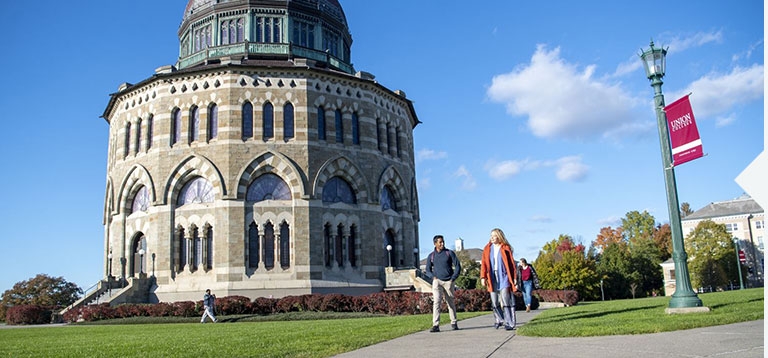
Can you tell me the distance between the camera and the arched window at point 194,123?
37.1 meters

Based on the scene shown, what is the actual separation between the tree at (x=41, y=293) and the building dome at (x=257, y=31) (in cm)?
1916

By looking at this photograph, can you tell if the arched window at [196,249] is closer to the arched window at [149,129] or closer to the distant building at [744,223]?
the arched window at [149,129]

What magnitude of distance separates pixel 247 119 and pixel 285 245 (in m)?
7.69

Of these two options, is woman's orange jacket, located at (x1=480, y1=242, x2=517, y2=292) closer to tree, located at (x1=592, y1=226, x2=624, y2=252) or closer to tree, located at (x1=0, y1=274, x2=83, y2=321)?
tree, located at (x1=0, y1=274, x2=83, y2=321)

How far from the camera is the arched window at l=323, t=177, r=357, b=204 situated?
37.3m

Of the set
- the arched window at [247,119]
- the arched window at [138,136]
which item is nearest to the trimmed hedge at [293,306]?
the arched window at [247,119]

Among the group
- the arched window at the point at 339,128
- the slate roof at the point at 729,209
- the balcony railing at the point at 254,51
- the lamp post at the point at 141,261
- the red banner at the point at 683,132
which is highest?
the balcony railing at the point at 254,51

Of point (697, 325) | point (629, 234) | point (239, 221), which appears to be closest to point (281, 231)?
point (239, 221)

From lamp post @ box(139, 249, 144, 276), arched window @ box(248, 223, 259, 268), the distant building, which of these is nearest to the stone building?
arched window @ box(248, 223, 259, 268)

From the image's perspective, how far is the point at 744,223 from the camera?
287ft

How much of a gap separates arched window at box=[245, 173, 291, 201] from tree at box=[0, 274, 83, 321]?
739 inches

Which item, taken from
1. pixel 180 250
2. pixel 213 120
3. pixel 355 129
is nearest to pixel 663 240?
pixel 355 129

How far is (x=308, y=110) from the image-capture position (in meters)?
37.2

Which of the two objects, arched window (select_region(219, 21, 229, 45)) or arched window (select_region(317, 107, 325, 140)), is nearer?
arched window (select_region(317, 107, 325, 140))
